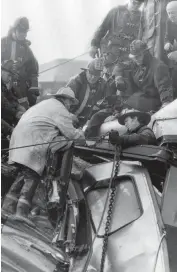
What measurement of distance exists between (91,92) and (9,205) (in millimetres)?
1714

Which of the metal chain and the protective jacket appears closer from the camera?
the metal chain

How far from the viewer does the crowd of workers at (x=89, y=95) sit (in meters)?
3.71

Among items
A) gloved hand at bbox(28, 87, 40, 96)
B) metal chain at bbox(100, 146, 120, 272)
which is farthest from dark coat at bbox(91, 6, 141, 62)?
metal chain at bbox(100, 146, 120, 272)

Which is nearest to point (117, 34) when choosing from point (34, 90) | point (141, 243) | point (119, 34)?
point (119, 34)

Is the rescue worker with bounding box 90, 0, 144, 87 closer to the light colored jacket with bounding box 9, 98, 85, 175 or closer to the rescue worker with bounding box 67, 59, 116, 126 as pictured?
the rescue worker with bounding box 67, 59, 116, 126

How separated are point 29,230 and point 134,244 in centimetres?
92

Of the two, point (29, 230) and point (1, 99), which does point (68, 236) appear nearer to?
point (29, 230)

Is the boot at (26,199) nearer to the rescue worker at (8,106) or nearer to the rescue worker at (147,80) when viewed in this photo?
the rescue worker at (8,106)

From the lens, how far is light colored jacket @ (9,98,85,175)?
3.71 m

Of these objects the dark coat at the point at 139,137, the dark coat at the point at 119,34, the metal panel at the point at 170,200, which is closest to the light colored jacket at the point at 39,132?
the dark coat at the point at 139,137

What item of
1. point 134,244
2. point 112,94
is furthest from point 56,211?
point 112,94

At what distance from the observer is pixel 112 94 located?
188 inches

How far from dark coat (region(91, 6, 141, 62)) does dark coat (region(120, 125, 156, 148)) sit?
5.34 ft

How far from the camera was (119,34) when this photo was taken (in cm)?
562
